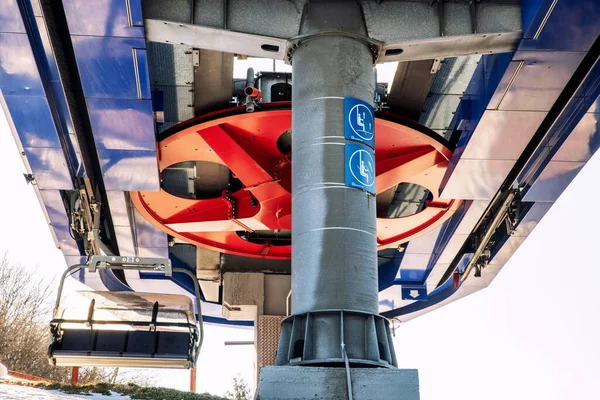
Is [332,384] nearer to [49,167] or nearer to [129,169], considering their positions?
[129,169]

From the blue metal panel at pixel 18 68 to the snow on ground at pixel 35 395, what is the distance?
9066 mm

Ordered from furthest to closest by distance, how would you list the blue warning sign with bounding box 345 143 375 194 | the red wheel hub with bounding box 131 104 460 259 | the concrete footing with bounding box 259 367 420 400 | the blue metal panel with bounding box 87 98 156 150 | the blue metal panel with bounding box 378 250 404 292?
the blue metal panel with bounding box 378 250 404 292 < the red wheel hub with bounding box 131 104 460 259 < the blue metal panel with bounding box 87 98 156 150 < the blue warning sign with bounding box 345 143 375 194 < the concrete footing with bounding box 259 367 420 400

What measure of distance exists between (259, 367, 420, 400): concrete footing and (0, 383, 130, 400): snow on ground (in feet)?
38.5

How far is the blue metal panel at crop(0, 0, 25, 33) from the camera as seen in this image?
34.6ft

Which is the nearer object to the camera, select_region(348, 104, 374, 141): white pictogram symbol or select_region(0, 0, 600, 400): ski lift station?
select_region(0, 0, 600, 400): ski lift station

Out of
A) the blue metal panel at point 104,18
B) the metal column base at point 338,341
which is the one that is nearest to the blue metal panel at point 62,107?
the blue metal panel at point 104,18

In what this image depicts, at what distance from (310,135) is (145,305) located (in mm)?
5034

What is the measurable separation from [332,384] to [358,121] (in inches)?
131

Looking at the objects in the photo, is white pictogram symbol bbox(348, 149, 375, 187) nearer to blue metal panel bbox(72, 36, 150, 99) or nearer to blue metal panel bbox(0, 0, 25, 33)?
blue metal panel bbox(72, 36, 150, 99)

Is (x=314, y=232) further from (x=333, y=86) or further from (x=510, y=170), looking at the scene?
(x=510, y=170)

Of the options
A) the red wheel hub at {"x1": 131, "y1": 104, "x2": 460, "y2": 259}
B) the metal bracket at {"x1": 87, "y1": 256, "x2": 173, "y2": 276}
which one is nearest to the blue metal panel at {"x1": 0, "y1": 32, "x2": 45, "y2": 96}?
the red wheel hub at {"x1": 131, "y1": 104, "x2": 460, "y2": 259}

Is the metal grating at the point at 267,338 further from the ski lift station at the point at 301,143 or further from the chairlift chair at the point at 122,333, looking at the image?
the chairlift chair at the point at 122,333

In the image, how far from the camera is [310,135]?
34.2 ft

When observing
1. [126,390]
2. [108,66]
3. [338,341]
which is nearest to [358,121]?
[338,341]
